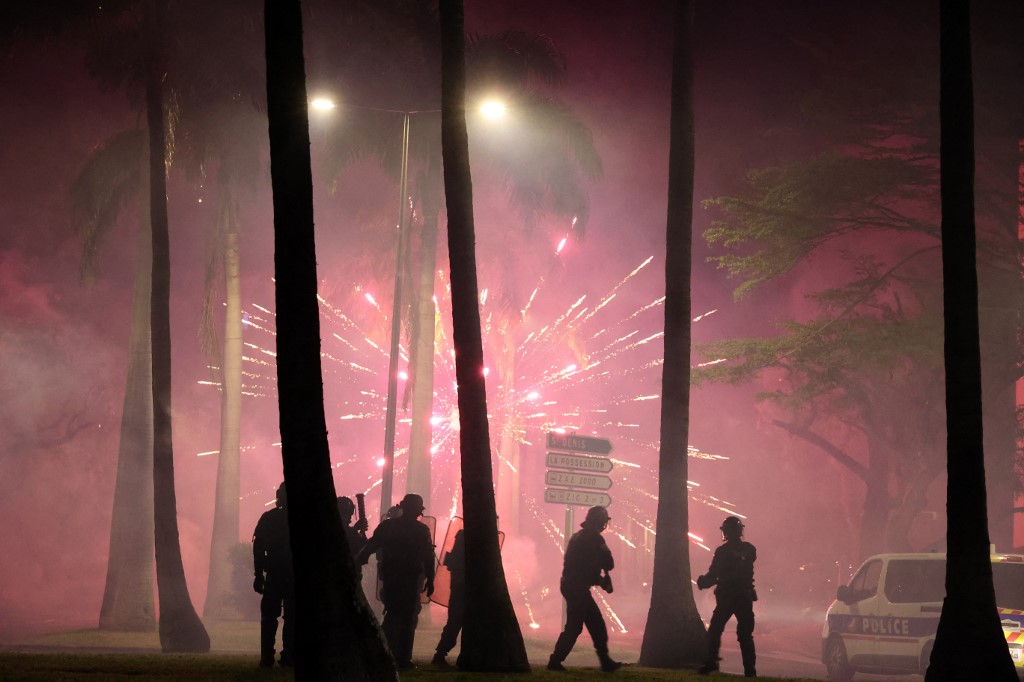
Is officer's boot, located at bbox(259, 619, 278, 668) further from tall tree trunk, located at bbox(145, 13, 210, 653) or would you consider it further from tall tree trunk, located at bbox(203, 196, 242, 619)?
tall tree trunk, located at bbox(203, 196, 242, 619)

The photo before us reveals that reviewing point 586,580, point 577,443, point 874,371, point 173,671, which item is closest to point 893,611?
point 577,443

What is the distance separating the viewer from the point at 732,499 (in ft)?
155

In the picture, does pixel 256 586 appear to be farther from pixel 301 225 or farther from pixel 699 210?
pixel 699 210

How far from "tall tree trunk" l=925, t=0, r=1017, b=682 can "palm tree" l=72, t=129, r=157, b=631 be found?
56.2 ft

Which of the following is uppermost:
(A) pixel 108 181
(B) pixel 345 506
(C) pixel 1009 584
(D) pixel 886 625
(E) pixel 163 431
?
(A) pixel 108 181

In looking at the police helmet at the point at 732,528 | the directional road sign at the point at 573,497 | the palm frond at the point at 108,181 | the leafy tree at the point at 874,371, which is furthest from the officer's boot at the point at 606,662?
the palm frond at the point at 108,181

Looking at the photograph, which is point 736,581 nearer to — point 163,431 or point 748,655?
point 748,655

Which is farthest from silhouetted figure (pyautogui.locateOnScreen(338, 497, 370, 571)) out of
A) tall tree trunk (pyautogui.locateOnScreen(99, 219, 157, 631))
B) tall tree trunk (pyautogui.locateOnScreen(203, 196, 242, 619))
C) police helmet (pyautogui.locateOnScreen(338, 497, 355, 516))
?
tall tree trunk (pyautogui.locateOnScreen(203, 196, 242, 619))

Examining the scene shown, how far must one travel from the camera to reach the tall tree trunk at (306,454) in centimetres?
820

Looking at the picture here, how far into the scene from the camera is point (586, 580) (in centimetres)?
1291

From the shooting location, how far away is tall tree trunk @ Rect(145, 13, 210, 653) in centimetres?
1780

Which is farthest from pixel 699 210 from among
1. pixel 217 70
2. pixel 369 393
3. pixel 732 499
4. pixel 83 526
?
pixel 217 70

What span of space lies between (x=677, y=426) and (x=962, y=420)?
15.1 ft

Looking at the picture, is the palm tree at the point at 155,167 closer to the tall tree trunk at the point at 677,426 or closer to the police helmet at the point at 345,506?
the police helmet at the point at 345,506
